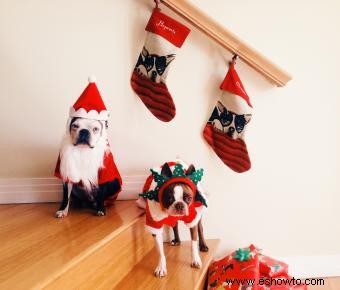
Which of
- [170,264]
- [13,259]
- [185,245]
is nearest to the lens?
[13,259]

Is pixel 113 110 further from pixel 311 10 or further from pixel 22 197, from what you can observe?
pixel 311 10

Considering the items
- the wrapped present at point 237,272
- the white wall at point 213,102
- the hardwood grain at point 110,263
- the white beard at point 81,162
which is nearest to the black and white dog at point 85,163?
the white beard at point 81,162

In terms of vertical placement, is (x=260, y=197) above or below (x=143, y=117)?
below

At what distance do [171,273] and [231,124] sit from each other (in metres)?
0.71

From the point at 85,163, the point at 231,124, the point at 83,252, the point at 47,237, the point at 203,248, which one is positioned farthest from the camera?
the point at 231,124

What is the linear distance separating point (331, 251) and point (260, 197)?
0.43 m

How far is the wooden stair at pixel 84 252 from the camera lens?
0.91m

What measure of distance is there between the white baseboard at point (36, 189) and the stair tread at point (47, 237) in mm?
64

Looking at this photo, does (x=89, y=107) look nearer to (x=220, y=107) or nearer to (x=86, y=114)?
(x=86, y=114)

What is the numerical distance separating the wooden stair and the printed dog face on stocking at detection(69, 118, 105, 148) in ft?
1.00

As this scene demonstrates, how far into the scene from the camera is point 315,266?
1.67 meters

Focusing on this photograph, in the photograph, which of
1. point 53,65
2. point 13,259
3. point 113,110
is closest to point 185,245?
point 113,110

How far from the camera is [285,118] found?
166 cm

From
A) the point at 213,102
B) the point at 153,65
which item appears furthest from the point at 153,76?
the point at 213,102
